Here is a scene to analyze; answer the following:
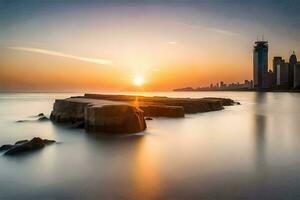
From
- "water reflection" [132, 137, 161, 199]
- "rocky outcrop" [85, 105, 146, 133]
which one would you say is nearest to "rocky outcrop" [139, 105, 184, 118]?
"rocky outcrop" [85, 105, 146, 133]

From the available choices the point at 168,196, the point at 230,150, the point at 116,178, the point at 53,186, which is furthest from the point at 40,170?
the point at 230,150

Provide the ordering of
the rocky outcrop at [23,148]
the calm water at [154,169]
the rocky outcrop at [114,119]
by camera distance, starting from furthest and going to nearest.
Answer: the rocky outcrop at [114,119], the rocky outcrop at [23,148], the calm water at [154,169]

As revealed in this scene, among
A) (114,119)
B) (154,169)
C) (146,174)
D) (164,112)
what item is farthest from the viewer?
(164,112)

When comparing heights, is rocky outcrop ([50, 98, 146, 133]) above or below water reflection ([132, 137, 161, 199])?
above

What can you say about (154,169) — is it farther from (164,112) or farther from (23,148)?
(164,112)

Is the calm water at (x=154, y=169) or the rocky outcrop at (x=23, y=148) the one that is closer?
the calm water at (x=154, y=169)

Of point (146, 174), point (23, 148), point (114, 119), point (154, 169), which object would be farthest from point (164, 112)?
point (146, 174)

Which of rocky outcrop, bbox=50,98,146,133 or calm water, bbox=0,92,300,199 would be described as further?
rocky outcrop, bbox=50,98,146,133

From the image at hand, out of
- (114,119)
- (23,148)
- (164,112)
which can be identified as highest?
(114,119)

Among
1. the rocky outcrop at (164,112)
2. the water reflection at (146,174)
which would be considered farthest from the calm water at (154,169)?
the rocky outcrop at (164,112)

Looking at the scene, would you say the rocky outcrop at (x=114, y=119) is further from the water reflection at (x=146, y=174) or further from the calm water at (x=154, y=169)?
the water reflection at (x=146, y=174)

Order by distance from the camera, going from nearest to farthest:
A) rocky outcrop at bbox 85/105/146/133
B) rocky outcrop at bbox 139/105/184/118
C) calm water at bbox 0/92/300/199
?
1. calm water at bbox 0/92/300/199
2. rocky outcrop at bbox 85/105/146/133
3. rocky outcrop at bbox 139/105/184/118

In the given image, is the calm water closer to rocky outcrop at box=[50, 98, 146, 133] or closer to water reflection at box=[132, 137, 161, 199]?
water reflection at box=[132, 137, 161, 199]

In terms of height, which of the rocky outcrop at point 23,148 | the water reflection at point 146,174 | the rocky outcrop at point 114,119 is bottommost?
the water reflection at point 146,174
